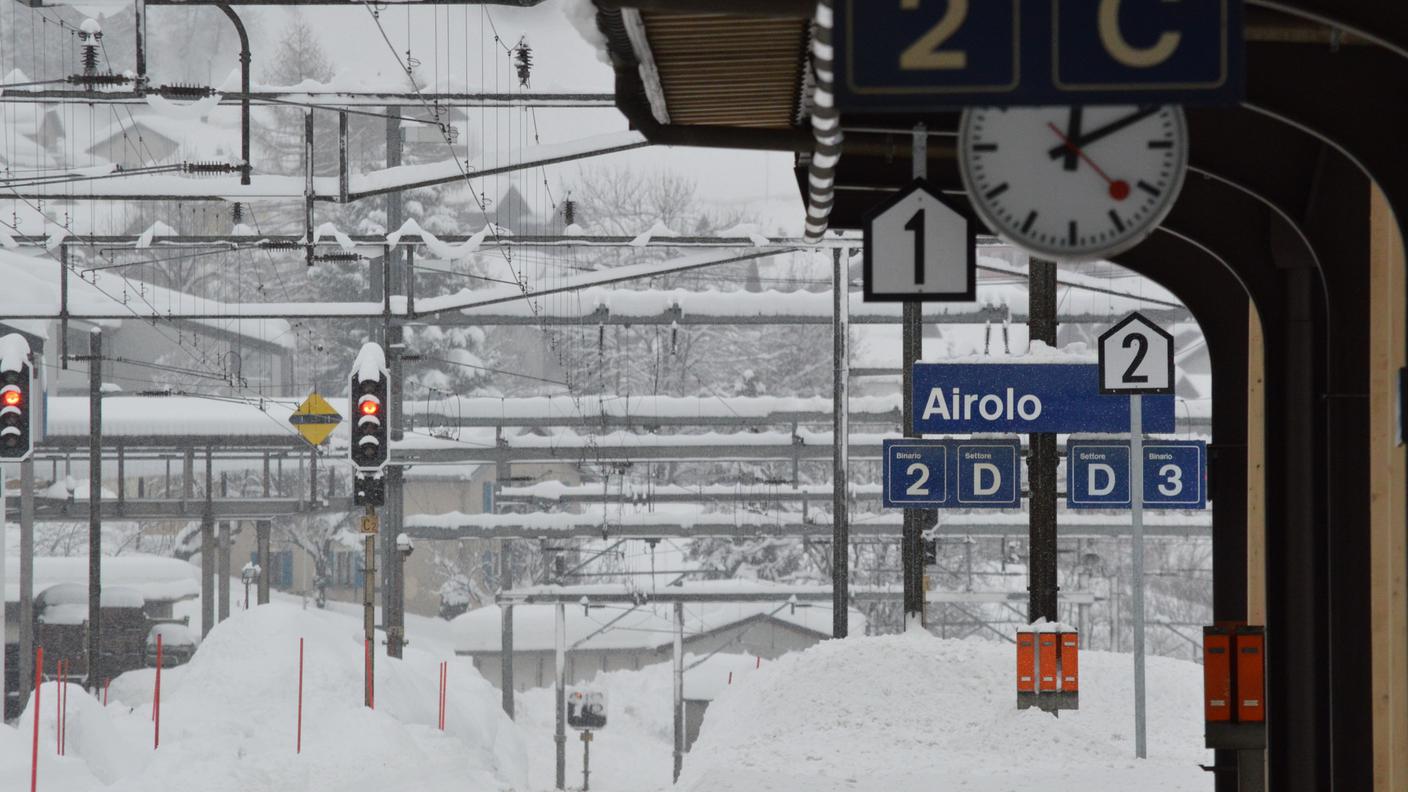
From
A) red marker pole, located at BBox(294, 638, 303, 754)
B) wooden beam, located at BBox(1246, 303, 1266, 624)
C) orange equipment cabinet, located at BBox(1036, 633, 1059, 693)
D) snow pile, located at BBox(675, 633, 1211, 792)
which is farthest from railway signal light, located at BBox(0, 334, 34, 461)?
wooden beam, located at BBox(1246, 303, 1266, 624)

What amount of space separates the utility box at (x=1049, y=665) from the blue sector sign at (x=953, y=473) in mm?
1228

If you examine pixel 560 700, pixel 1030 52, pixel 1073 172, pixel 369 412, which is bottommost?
pixel 560 700

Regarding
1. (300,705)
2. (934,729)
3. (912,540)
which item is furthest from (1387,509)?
(912,540)

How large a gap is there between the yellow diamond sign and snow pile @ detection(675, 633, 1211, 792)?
225 inches

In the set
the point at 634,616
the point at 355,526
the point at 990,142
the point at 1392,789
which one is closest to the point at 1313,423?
the point at 1392,789

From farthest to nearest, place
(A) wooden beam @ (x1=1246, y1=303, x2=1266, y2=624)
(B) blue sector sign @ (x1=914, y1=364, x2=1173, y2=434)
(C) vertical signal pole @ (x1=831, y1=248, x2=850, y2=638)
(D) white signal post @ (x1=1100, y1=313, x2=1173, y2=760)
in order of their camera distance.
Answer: (C) vertical signal pole @ (x1=831, y1=248, x2=850, y2=638), (B) blue sector sign @ (x1=914, y1=364, x2=1173, y2=434), (D) white signal post @ (x1=1100, y1=313, x2=1173, y2=760), (A) wooden beam @ (x1=1246, y1=303, x2=1266, y2=624)

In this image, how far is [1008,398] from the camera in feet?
48.1

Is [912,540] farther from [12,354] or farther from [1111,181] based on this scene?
[1111,181]

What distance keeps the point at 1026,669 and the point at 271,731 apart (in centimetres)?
871

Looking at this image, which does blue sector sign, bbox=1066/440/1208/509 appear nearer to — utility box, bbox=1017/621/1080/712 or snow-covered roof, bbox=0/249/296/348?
utility box, bbox=1017/621/1080/712

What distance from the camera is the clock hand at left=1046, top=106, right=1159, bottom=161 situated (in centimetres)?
589

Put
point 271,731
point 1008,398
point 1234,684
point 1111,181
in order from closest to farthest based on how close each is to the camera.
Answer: point 1111,181
point 1234,684
point 1008,398
point 271,731

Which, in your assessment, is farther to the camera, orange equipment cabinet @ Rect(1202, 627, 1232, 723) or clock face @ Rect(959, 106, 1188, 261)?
orange equipment cabinet @ Rect(1202, 627, 1232, 723)

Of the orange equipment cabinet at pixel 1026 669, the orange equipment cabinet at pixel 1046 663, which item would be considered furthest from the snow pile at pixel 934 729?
the orange equipment cabinet at pixel 1046 663
